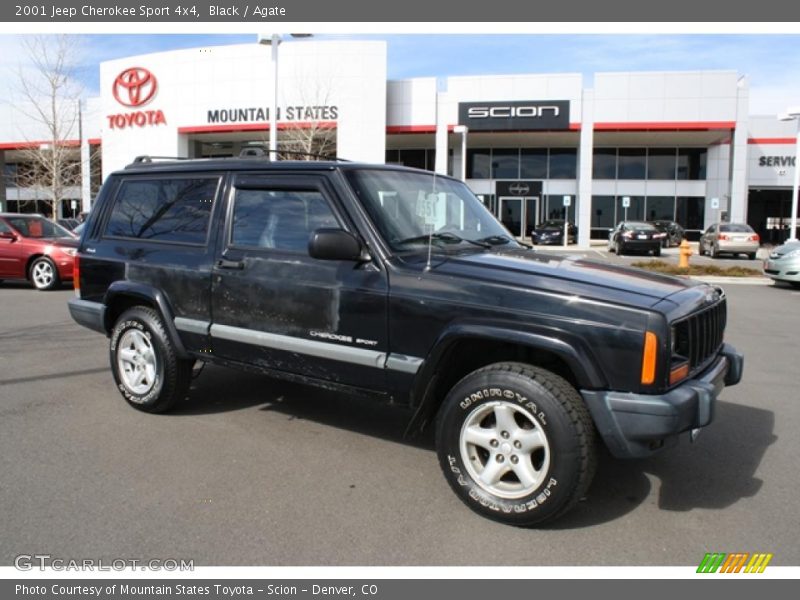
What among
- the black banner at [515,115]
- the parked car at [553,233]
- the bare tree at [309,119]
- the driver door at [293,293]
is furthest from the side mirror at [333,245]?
the parked car at [553,233]

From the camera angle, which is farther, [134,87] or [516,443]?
[134,87]

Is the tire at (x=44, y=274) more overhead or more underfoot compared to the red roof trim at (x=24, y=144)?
more underfoot

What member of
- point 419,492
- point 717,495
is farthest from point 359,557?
point 717,495

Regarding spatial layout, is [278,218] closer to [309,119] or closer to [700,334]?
[700,334]

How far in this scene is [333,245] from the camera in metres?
3.93

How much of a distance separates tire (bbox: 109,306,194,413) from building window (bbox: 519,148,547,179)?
35.3m

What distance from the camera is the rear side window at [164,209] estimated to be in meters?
5.02

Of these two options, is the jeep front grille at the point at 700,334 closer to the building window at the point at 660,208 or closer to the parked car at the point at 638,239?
the parked car at the point at 638,239

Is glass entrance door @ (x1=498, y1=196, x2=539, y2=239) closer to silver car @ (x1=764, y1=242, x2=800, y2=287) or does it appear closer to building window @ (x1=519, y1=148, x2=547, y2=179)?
building window @ (x1=519, y1=148, x2=547, y2=179)

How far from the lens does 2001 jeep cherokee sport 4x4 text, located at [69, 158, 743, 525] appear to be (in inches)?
132

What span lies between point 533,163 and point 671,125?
7992 mm

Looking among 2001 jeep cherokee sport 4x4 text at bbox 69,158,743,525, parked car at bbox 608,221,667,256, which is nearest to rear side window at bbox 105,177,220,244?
2001 jeep cherokee sport 4x4 text at bbox 69,158,743,525

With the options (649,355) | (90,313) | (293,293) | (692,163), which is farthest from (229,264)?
(692,163)

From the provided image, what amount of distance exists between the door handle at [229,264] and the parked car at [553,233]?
3153 cm
